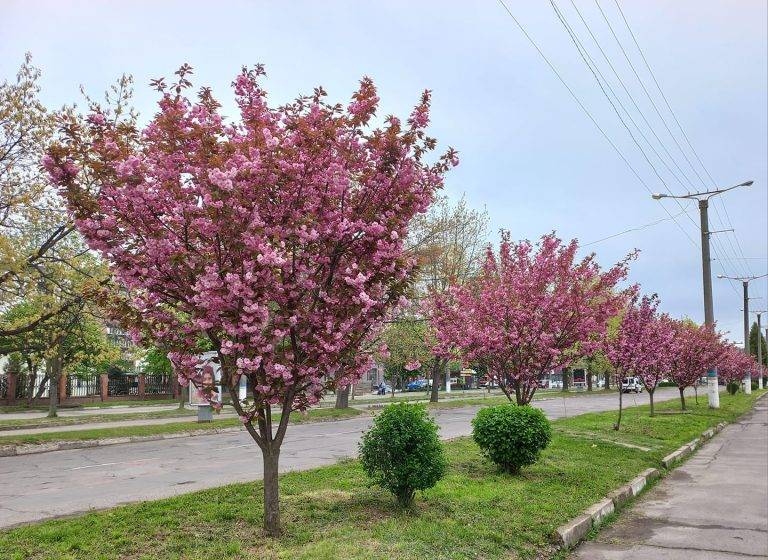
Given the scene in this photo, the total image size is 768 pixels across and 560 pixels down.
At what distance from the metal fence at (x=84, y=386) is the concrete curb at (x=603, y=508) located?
43.0 metres

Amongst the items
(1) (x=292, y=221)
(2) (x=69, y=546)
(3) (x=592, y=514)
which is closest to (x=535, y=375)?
(3) (x=592, y=514)

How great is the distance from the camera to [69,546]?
19.2 ft

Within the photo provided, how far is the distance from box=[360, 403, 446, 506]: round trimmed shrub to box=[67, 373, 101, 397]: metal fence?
43659mm

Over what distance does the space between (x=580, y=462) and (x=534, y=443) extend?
7.87ft

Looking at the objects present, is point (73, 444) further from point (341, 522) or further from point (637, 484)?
point (637, 484)

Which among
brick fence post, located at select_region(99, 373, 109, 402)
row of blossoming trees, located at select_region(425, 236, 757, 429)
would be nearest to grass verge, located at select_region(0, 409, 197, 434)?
row of blossoming trees, located at select_region(425, 236, 757, 429)

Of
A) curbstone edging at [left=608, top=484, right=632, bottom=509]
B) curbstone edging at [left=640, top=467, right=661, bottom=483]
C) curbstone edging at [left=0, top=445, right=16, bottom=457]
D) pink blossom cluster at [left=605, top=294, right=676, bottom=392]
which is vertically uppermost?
pink blossom cluster at [left=605, top=294, right=676, bottom=392]

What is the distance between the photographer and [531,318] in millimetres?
12219

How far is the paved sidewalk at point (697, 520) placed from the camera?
265 inches

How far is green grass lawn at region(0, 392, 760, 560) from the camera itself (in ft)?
19.0

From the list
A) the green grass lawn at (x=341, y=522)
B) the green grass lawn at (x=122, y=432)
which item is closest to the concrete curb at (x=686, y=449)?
the green grass lawn at (x=341, y=522)

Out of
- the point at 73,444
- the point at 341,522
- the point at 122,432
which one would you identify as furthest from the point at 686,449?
the point at 73,444

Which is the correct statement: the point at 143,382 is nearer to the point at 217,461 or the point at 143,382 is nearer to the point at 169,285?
the point at 217,461

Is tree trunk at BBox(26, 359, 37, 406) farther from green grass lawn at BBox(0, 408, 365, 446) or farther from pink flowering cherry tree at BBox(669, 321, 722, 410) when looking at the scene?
pink flowering cherry tree at BBox(669, 321, 722, 410)
